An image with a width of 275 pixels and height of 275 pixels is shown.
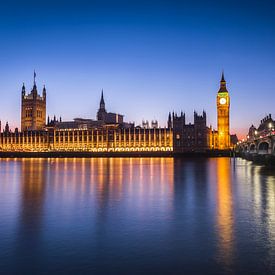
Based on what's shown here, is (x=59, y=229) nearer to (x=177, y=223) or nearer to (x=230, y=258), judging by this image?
(x=177, y=223)

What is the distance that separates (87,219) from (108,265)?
4532 millimetres

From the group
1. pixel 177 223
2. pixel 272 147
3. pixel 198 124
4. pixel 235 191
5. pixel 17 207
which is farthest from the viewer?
pixel 198 124

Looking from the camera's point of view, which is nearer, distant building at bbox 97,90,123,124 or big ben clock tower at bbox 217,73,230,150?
big ben clock tower at bbox 217,73,230,150

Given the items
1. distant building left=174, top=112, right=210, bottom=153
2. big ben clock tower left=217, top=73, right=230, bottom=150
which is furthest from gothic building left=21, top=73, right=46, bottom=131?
big ben clock tower left=217, top=73, right=230, bottom=150

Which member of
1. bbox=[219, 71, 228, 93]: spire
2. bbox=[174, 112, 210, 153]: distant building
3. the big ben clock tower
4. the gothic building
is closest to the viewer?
bbox=[174, 112, 210, 153]: distant building

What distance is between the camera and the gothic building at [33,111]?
14975cm

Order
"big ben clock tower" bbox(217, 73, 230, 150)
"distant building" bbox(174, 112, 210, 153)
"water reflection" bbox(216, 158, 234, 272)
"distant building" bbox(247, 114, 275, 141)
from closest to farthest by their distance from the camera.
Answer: "water reflection" bbox(216, 158, 234, 272) → "distant building" bbox(247, 114, 275, 141) → "distant building" bbox(174, 112, 210, 153) → "big ben clock tower" bbox(217, 73, 230, 150)

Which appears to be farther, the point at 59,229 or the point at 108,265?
the point at 59,229

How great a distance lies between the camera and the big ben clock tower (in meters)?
109

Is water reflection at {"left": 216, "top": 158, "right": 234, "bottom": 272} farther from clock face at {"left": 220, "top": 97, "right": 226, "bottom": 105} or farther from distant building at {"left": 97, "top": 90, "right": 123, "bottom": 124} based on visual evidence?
distant building at {"left": 97, "top": 90, "right": 123, "bottom": 124}

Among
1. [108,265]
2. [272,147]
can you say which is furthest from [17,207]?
[272,147]

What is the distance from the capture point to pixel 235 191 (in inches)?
762

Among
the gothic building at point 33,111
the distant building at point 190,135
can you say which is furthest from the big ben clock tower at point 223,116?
the gothic building at point 33,111

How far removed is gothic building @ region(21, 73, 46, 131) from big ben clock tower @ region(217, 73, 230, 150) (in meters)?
75.3
